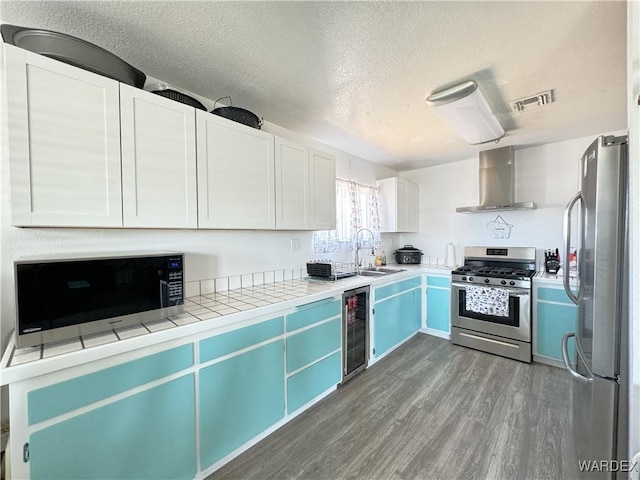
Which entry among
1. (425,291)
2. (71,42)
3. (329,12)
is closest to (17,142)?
(71,42)

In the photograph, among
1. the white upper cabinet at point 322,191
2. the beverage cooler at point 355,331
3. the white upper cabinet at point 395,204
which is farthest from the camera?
the white upper cabinet at point 395,204

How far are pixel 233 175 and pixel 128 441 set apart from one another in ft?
5.12

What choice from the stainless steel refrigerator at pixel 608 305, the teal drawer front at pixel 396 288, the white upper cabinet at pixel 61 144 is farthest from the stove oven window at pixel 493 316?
the white upper cabinet at pixel 61 144

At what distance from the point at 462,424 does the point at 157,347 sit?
2088 millimetres

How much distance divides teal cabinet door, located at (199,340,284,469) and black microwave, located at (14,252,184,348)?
0.46 metres

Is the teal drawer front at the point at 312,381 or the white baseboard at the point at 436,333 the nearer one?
the teal drawer front at the point at 312,381

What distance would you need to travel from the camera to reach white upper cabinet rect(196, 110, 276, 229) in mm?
1687

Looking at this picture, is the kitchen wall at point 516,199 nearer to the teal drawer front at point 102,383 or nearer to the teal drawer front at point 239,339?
the teal drawer front at point 239,339

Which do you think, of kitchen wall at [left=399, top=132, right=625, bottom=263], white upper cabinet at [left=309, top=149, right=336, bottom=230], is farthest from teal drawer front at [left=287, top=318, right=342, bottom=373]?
kitchen wall at [left=399, top=132, right=625, bottom=263]

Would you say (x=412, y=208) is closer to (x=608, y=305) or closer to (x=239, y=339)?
(x=608, y=305)

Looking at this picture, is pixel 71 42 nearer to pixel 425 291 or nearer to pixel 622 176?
pixel 622 176

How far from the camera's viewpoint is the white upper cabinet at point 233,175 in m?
1.69

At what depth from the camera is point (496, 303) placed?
2.85 m

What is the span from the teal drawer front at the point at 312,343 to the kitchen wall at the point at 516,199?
2592 mm
